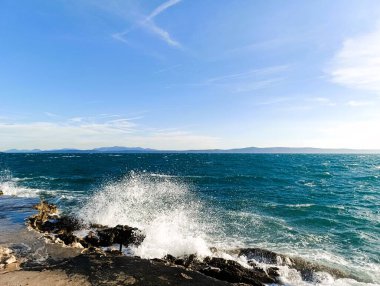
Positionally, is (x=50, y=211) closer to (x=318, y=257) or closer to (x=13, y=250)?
(x=13, y=250)

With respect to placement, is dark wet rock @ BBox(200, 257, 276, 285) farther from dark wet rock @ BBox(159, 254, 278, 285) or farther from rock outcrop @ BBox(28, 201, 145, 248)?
rock outcrop @ BBox(28, 201, 145, 248)

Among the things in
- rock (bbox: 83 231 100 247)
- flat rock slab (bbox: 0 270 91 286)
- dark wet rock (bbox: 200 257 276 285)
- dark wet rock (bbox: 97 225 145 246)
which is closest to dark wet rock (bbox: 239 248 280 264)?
dark wet rock (bbox: 200 257 276 285)

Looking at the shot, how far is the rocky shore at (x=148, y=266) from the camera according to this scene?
465 inches

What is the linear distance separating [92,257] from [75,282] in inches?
111

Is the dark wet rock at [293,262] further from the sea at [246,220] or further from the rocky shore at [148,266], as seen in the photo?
the sea at [246,220]

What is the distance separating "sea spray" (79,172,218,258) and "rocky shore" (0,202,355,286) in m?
1.01

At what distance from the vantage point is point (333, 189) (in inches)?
1812

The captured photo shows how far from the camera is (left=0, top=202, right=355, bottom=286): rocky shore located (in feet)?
38.7

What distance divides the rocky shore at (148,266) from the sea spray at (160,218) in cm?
101

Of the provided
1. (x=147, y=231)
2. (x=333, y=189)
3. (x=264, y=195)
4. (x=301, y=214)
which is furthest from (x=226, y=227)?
(x=333, y=189)

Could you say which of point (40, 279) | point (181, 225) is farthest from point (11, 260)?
point (181, 225)

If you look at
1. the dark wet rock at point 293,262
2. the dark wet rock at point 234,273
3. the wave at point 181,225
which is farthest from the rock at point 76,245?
the dark wet rock at point 293,262

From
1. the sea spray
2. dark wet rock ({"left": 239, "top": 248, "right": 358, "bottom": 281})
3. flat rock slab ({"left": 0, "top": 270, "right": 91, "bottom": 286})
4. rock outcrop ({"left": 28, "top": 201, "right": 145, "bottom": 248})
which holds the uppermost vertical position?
flat rock slab ({"left": 0, "top": 270, "right": 91, "bottom": 286})

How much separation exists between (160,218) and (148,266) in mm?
12228
